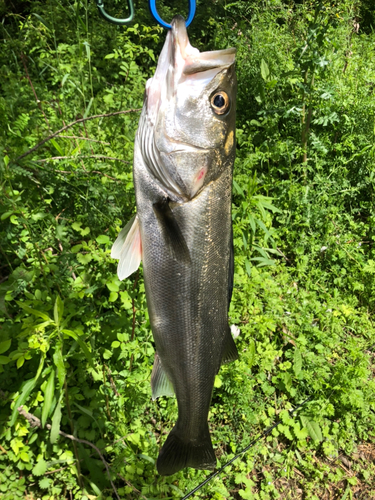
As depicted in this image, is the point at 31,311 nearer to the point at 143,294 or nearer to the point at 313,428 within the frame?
the point at 143,294

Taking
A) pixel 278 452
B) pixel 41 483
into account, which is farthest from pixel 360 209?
pixel 41 483

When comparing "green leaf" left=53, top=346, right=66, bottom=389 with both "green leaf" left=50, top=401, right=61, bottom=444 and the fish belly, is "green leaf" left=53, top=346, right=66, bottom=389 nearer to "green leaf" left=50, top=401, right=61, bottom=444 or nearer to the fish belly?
"green leaf" left=50, top=401, right=61, bottom=444

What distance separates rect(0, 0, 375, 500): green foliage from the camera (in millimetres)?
2301

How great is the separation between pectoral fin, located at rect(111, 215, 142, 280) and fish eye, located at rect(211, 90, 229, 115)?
1.80ft

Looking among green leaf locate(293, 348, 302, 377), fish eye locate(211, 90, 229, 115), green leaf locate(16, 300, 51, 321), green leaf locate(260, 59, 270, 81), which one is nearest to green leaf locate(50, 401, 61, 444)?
green leaf locate(16, 300, 51, 321)

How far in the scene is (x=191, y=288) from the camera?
4.75 feet

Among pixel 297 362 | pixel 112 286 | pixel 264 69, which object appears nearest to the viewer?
pixel 112 286

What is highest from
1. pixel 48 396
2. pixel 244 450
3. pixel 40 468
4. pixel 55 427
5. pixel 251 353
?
pixel 48 396

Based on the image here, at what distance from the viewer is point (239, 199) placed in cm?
405

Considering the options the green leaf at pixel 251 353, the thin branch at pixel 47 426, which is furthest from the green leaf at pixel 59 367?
the green leaf at pixel 251 353

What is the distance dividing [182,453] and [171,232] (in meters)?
1.09

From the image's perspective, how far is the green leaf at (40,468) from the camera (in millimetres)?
2215

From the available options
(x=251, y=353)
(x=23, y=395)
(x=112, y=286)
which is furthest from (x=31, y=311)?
(x=251, y=353)

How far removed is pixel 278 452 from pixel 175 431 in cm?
180
